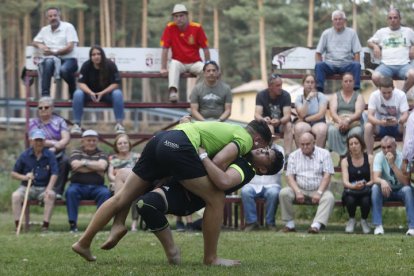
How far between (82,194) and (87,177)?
274mm

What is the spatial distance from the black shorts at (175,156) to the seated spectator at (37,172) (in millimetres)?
5554

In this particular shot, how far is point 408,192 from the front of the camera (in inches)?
481

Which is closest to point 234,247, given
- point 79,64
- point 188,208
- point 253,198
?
point 188,208

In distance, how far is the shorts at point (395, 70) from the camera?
14.8 m

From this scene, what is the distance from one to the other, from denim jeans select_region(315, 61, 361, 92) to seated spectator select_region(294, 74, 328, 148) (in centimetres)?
51

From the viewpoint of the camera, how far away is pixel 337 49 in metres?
15.1

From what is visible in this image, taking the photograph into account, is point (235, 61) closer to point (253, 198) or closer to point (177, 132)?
point (253, 198)

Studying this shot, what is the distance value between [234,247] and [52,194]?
13.4 feet

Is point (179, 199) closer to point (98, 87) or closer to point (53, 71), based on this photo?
point (98, 87)

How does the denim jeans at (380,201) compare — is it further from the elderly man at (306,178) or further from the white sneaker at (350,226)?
the elderly man at (306,178)

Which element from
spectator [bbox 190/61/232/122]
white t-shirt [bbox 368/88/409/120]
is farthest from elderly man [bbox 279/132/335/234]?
spectator [bbox 190/61/232/122]

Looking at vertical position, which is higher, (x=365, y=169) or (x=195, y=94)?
(x=195, y=94)

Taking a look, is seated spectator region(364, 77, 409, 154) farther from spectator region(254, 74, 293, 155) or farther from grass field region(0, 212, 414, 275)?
grass field region(0, 212, 414, 275)

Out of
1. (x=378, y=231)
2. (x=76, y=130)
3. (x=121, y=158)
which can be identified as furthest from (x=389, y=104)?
(x=76, y=130)
